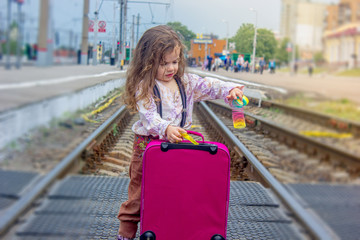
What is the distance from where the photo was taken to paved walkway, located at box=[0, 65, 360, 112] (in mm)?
1529

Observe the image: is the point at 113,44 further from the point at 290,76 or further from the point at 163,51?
the point at 290,76

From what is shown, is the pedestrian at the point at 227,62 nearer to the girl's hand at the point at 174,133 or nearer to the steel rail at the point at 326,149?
the steel rail at the point at 326,149

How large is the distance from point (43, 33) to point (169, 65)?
797 millimetres

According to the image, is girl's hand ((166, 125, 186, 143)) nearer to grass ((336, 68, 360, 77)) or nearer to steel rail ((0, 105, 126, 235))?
steel rail ((0, 105, 126, 235))

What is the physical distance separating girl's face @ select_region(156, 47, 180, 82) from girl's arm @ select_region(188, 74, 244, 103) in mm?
178

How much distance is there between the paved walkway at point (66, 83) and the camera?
153cm

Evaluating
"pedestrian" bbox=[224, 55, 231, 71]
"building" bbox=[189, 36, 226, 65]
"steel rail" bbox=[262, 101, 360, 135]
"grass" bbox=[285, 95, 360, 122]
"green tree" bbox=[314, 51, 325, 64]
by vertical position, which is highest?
"building" bbox=[189, 36, 226, 65]

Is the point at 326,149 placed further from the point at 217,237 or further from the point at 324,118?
the point at 217,237

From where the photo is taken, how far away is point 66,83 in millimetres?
1918

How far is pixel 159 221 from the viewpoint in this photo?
2322mm

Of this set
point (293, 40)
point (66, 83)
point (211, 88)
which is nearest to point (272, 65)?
point (293, 40)

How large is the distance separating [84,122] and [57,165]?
2.07 ft

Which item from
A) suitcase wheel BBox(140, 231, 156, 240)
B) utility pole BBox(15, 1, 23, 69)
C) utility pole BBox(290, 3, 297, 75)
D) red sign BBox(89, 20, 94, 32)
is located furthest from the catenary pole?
utility pole BBox(290, 3, 297, 75)

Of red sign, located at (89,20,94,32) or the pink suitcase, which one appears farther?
red sign, located at (89,20,94,32)
